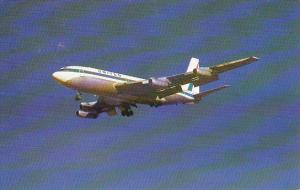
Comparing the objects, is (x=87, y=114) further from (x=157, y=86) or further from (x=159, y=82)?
(x=159, y=82)

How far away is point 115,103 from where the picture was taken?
36.6m

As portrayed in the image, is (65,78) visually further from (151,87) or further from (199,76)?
(199,76)

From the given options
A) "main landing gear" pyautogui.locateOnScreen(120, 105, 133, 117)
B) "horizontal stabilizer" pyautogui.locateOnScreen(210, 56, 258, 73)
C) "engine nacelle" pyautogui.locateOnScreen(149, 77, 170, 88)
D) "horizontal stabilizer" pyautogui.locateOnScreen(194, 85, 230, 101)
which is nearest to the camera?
"horizontal stabilizer" pyautogui.locateOnScreen(210, 56, 258, 73)

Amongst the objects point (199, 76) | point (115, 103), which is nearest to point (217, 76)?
point (199, 76)

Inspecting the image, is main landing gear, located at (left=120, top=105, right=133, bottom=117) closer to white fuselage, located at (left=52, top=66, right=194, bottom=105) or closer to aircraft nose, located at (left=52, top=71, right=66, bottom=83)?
white fuselage, located at (left=52, top=66, right=194, bottom=105)

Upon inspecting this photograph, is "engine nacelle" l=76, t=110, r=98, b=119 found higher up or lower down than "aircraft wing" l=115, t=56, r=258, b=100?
lower down

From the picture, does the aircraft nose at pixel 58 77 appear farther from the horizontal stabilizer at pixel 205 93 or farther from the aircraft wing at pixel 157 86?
the horizontal stabilizer at pixel 205 93

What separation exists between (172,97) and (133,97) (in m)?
3.45

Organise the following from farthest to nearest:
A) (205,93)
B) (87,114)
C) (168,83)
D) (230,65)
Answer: (87,114)
(205,93)
(168,83)
(230,65)

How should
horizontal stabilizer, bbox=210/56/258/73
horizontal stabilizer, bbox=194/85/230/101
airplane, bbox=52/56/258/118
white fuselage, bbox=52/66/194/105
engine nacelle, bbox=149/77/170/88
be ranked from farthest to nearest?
horizontal stabilizer, bbox=194/85/230/101
engine nacelle, bbox=149/77/170/88
white fuselage, bbox=52/66/194/105
airplane, bbox=52/56/258/118
horizontal stabilizer, bbox=210/56/258/73

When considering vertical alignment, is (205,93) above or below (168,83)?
below

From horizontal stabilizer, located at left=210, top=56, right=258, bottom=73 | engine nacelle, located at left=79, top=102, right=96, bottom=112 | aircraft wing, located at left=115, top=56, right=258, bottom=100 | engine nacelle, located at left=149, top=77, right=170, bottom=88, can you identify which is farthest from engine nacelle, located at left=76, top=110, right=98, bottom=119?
horizontal stabilizer, located at left=210, top=56, right=258, bottom=73

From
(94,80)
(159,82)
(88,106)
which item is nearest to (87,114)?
(88,106)

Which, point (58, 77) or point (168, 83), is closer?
point (58, 77)
